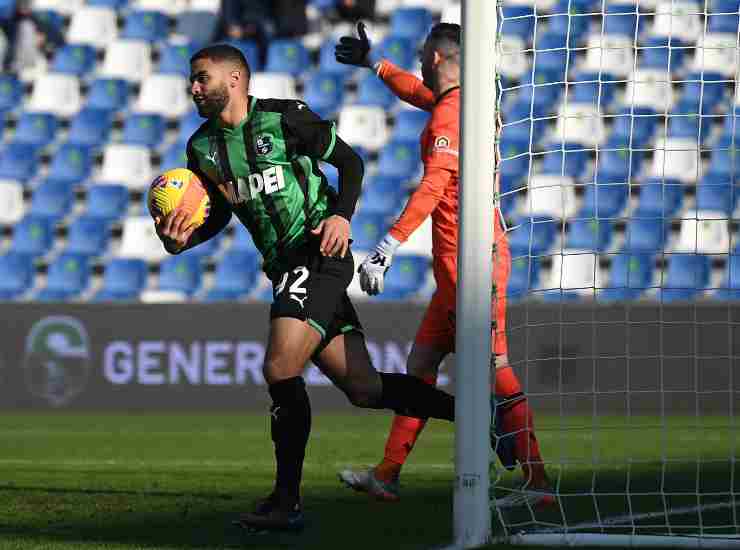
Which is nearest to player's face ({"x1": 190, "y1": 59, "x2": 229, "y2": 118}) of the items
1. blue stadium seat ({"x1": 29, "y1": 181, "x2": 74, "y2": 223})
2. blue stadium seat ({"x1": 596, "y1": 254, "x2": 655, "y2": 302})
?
blue stadium seat ({"x1": 596, "y1": 254, "x2": 655, "y2": 302})

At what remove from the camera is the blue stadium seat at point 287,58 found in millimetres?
16359

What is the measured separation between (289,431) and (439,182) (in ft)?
4.67

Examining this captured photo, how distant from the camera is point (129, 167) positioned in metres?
15.8

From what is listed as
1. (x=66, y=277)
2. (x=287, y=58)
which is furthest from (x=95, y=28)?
(x=66, y=277)

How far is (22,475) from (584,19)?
10.5m

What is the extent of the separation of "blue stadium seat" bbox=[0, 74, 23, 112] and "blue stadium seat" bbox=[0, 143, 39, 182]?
88 centimetres

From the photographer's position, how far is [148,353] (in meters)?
12.3

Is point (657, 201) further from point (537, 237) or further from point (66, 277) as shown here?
point (66, 277)

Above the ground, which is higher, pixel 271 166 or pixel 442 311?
pixel 271 166

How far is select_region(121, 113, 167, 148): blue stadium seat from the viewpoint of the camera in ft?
52.3

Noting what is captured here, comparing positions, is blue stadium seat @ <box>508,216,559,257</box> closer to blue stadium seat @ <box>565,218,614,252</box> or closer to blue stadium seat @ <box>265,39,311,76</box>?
blue stadium seat @ <box>565,218,614,252</box>

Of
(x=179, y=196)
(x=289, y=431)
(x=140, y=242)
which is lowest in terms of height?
(x=289, y=431)

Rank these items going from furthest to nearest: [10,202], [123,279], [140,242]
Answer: [10,202] → [140,242] → [123,279]

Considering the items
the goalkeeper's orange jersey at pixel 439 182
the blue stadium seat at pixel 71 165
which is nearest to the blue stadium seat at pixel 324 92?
the blue stadium seat at pixel 71 165
